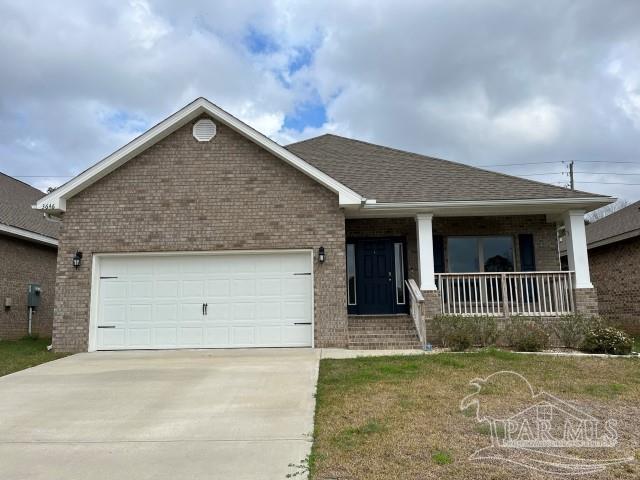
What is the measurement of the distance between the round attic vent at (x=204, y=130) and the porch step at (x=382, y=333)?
535cm

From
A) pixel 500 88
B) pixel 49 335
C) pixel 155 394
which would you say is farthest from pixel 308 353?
pixel 500 88

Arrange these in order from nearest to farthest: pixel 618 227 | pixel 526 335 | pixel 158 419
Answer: pixel 158 419
pixel 526 335
pixel 618 227

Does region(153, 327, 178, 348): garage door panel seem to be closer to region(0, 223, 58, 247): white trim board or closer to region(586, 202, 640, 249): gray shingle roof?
region(0, 223, 58, 247): white trim board

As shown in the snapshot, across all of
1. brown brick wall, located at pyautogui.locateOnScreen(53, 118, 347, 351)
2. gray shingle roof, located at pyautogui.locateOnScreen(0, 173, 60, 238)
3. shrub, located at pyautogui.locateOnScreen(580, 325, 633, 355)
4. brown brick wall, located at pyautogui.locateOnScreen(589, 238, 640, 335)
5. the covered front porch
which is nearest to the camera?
shrub, located at pyautogui.locateOnScreen(580, 325, 633, 355)

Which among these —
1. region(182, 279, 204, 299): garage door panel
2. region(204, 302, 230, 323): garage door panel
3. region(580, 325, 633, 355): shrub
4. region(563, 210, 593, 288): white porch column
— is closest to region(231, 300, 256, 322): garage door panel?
region(204, 302, 230, 323): garage door panel

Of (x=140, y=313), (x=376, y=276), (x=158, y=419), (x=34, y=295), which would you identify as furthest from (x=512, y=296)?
(x=34, y=295)

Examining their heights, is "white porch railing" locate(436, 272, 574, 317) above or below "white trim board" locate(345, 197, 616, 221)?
below

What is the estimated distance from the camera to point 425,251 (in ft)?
37.2

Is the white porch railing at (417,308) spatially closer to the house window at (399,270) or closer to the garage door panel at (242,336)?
the house window at (399,270)

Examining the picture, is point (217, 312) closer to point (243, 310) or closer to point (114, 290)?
point (243, 310)

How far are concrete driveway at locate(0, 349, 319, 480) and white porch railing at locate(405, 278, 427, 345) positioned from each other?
267 centimetres

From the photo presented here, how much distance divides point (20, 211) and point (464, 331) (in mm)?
13946

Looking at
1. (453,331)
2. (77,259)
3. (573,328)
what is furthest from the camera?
(77,259)

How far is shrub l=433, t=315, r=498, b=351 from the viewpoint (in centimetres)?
972
